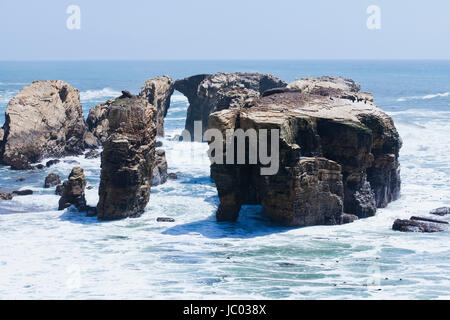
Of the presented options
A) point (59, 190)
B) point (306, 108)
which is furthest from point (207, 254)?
point (59, 190)

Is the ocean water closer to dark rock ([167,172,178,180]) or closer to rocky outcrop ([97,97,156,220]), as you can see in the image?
rocky outcrop ([97,97,156,220])

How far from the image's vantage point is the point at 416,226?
26344 millimetres

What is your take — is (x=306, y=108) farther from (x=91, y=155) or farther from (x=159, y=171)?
(x=91, y=155)

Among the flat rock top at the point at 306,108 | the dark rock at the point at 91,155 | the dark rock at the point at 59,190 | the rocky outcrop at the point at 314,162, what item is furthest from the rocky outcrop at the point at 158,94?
the rocky outcrop at the point at 314,162

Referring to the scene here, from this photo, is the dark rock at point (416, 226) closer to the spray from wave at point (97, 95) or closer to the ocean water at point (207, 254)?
the ocean water at point (207, 254)

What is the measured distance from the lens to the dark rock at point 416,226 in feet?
85.9

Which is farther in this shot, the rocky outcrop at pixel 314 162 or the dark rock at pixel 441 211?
the dark rock at pixel 441 211

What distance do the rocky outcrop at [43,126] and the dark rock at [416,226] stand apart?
84.4ft

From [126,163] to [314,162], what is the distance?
8028 millimetres

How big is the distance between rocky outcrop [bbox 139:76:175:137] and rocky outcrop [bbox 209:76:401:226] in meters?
25.0

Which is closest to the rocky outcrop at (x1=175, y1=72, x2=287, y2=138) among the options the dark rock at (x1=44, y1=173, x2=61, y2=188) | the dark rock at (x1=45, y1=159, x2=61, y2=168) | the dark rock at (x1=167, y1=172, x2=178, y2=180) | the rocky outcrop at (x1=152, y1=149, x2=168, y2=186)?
the dark rock at (x1=45, y1=159, x2=61, y2=168)

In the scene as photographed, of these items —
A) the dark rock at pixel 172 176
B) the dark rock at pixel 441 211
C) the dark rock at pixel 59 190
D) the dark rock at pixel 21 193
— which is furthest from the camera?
the dark rock at pixel 172 176

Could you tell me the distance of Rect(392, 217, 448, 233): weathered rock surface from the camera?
26197 millimetres

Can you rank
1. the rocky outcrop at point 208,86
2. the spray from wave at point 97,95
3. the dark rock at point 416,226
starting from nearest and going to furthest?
the dark rock at point 416,226 → the rocky outcrop at point 208,86 → the spray from wave at point 97,95
